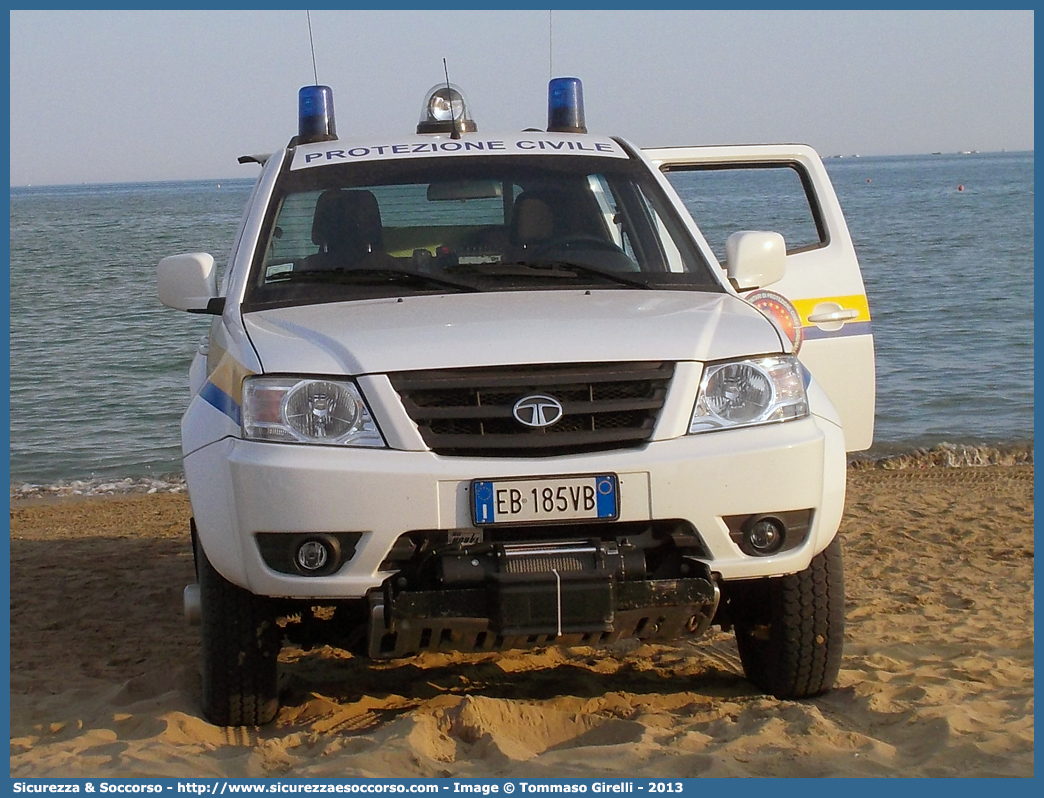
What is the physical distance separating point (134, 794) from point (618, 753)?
131 cm

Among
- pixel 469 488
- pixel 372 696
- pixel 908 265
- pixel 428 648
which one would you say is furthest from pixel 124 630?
pixel 908 265

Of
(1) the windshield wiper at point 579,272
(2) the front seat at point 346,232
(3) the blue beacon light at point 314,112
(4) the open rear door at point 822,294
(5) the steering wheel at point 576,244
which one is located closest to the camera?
(1) the windshield wiper at point 579,272

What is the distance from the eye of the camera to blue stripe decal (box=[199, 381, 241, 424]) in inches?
146

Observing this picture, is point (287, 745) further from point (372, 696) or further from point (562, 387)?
point (562, 387)

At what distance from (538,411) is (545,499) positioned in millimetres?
240

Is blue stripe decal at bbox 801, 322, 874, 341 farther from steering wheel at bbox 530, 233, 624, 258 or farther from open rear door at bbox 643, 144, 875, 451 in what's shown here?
steering wheel at bbox 530, 233, 624, 258

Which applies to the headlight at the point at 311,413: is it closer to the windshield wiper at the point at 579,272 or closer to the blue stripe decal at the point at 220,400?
the blue stripe decal at the point at 220,400

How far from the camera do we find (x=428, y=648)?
3.80 metres

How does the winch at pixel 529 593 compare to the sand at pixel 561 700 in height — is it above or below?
above

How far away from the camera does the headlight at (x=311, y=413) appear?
3.58 m

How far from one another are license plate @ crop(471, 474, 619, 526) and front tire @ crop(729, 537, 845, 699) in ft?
2.63

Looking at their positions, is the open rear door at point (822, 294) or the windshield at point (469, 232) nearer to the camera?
the windshield at point (469, 232)

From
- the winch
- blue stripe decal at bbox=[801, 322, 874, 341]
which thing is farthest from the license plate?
blue stripe decal at bbox=[801, 322, 874, 341]

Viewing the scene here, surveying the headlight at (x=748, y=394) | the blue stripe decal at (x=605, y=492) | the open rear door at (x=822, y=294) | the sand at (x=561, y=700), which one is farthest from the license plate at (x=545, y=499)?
the open rear door at (x=822, y=294)
